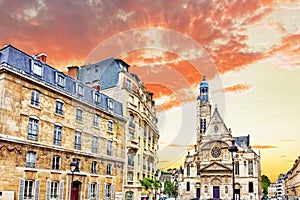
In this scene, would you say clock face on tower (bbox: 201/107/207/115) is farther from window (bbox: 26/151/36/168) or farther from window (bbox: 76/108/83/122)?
window (bbox: 26/151/36/168)

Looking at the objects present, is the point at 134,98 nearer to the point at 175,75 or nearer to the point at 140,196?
the point at 175,75

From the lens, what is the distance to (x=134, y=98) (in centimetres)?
3650

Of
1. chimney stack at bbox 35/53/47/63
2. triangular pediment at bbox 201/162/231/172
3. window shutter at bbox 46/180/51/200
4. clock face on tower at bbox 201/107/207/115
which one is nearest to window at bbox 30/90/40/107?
chimney stack at bbox 35/53/47/63

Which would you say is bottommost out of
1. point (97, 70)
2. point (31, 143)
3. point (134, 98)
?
point (31, 143)

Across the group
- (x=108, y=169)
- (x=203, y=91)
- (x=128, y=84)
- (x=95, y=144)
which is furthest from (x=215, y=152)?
(x=95, y=144)

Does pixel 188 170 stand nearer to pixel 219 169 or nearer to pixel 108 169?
pixel 219 169

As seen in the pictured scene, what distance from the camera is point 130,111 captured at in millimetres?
35188

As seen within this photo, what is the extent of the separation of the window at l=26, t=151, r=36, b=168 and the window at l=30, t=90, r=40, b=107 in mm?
3256

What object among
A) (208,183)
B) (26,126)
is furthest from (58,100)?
(208,183)

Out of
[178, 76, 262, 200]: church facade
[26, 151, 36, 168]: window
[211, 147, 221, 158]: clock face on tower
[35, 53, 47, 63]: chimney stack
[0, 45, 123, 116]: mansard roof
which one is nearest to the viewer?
[0, 45, 123, 116]: mansard roof

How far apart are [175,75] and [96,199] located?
13271 millimetres

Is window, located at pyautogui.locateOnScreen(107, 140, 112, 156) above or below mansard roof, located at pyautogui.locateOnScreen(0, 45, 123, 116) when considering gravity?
below

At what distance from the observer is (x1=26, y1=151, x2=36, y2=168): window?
22.0 metres

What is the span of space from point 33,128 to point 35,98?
205 cm
